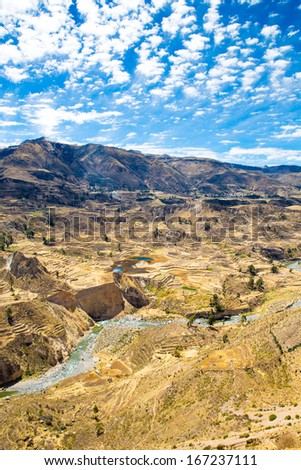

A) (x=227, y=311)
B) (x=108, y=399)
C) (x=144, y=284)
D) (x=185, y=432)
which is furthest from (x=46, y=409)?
(x=144, y=284)

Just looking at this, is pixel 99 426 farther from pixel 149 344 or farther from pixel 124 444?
pixel 149 344

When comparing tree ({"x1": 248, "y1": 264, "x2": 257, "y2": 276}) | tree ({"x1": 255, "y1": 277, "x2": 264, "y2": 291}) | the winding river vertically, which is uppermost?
tree ({"x1": 248, "y1": 264, "x2": 257, "y2": 276})

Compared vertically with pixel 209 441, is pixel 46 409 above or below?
below

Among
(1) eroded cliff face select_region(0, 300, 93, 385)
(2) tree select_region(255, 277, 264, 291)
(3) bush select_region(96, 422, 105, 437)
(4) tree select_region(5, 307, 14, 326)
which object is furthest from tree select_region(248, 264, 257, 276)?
(3) bush select_region(96, 422, 105, 437)

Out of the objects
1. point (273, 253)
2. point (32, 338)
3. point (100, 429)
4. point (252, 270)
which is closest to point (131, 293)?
point (32, 338)

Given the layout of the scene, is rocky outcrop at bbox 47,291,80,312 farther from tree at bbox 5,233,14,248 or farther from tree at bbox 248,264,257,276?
tree at bbox 5,233,14,248
